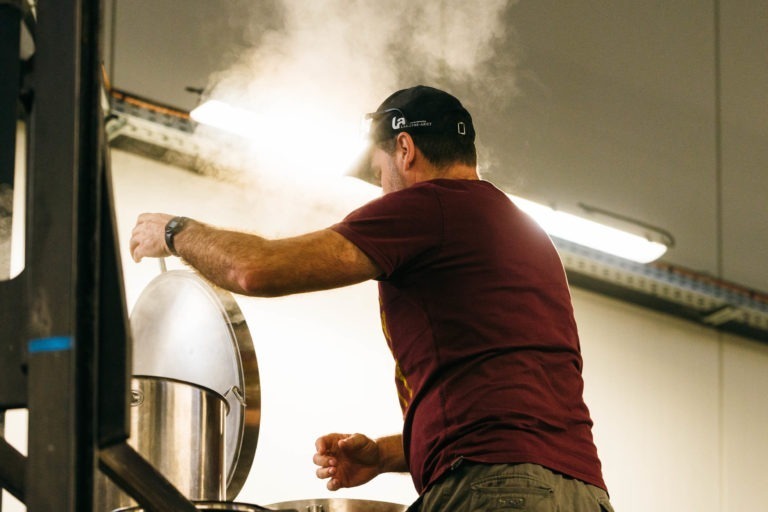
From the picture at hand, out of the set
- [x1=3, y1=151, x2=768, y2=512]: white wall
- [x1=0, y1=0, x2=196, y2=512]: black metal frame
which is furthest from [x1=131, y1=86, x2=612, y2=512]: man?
[x1=3, y1=151, x2=768, y2=512]: white wall

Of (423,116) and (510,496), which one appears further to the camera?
(423,116)

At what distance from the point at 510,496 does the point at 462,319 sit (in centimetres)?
31

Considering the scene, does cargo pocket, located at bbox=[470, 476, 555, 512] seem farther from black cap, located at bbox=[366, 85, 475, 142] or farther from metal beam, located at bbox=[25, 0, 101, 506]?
metal beam, located at bbox=[25, 0, 101, 506]

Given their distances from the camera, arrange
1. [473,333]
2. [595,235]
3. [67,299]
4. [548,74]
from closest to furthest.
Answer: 1. [67,299]
2. [473,333]
3. [548,74]
4. [595,235]

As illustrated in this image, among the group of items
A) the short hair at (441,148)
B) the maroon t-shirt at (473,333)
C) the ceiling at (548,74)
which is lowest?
the maroon t-shirt at (473,333)

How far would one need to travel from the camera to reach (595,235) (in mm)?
5172

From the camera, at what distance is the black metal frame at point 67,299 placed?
2.80 feet

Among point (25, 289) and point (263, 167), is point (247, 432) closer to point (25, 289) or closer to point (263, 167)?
point (25, 289)

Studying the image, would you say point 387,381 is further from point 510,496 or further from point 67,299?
point 67,299

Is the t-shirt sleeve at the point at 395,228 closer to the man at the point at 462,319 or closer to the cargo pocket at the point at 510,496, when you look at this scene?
the man at the point at 462,319

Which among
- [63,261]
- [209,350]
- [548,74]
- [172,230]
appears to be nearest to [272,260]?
[172,230]

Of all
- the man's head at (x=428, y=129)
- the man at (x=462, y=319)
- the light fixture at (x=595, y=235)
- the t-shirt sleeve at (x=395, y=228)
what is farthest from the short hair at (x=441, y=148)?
the light fixture at (x=595, y=235)

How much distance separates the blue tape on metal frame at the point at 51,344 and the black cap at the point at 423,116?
4.49 ft

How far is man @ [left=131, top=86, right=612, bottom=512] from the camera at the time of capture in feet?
5.77
